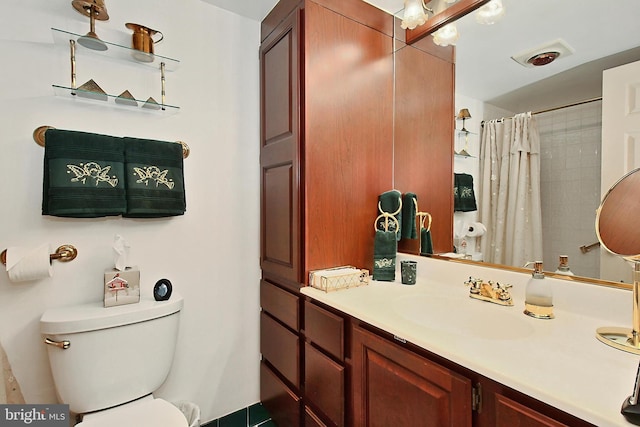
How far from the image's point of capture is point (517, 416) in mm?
655

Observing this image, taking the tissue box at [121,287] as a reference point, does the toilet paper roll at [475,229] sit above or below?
above

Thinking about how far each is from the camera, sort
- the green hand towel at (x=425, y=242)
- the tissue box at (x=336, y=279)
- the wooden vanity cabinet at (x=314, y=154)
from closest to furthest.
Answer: the tissue box at (x=336, y=279)
the wooden vanity cabinet at (x=314, y=154)
the green hand towel at (x=425, y=242)

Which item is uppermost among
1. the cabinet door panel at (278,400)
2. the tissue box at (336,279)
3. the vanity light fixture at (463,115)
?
the vanity light fixture at (463,115)

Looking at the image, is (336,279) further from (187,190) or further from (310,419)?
(187,190)

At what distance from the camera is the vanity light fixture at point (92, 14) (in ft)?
4.16

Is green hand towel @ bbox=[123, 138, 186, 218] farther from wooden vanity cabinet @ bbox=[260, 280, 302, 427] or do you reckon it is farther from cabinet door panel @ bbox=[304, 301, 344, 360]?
cabinet door panel @ bbox=[304, 301, 344, 360]

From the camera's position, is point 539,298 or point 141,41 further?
point 141,41

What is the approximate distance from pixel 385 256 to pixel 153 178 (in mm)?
1137

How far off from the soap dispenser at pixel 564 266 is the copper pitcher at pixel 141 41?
188cm

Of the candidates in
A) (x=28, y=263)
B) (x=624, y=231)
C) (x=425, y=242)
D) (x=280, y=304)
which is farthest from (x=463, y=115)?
(x=28, y=263)

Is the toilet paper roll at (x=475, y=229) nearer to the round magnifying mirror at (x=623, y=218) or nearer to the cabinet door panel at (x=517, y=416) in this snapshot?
the round magnifying mirror at (x=623, y=218)

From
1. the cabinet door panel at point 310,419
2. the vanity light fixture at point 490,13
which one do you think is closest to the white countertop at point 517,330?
the cabinet door panel at point 310,419

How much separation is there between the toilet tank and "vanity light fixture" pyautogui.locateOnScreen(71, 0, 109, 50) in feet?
3.63

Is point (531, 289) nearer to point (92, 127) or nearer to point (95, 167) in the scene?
point (95, 167)
